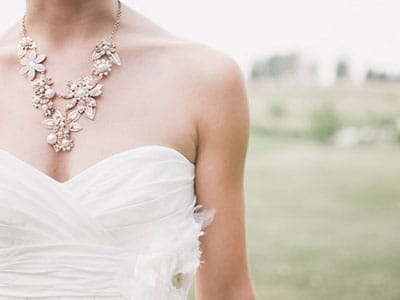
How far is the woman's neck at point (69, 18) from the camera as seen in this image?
3.52 feet

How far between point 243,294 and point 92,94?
0.40 metres

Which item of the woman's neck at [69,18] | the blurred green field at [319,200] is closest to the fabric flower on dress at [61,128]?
the woman's neck at [69,18]

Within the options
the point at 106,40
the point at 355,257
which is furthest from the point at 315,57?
the point at 106,40

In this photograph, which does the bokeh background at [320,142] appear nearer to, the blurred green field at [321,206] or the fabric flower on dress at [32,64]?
the blurred green field at [321,206]

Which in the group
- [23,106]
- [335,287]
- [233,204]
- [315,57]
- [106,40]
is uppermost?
[106,40]

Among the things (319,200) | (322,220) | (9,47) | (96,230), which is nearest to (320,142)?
(319,200)

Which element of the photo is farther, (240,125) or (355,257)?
(355,257)

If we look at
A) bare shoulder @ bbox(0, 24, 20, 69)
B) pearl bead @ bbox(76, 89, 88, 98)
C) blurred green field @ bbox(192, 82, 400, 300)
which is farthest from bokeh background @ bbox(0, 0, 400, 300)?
pearl bead @ bbox(76, 89, 88, 98)

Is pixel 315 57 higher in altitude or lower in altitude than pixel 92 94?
lower

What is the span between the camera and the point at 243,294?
1080 mm

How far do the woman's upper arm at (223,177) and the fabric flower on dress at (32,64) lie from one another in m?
0.28

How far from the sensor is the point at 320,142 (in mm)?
4551

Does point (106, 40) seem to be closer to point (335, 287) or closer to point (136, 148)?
point (136, 148)

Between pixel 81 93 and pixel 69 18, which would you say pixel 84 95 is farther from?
pixel 69 18
